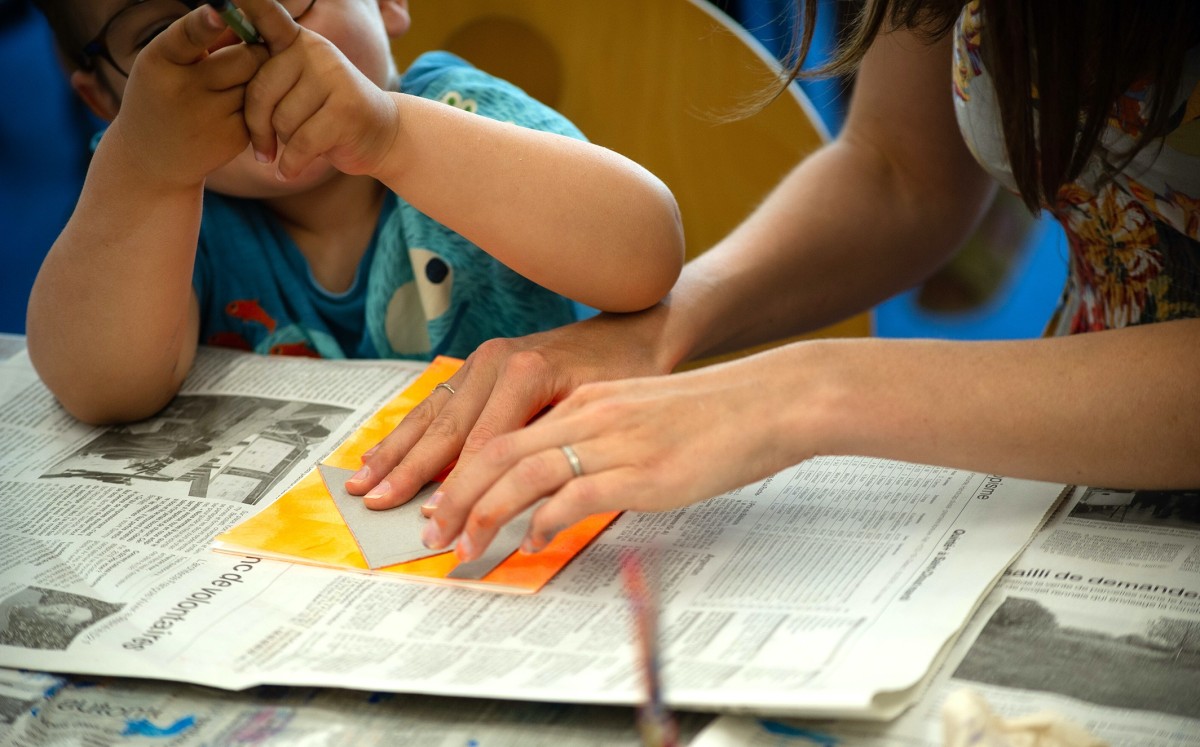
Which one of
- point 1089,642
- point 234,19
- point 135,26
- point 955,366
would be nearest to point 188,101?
point 234,19

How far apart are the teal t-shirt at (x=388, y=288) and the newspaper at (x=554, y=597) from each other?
0.28 m

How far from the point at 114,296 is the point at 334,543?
334 mm

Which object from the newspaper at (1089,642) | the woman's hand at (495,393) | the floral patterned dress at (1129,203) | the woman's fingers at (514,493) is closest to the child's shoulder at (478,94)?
the woman's hand at (495,393)

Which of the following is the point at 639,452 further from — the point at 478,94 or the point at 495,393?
the point at 478,94

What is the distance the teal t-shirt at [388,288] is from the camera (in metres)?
0.99

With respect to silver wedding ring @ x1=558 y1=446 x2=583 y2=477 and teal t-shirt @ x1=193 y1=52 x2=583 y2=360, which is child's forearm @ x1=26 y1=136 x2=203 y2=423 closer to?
teal t-shirt @ x1=193 y1=52 x2=583 y2=360

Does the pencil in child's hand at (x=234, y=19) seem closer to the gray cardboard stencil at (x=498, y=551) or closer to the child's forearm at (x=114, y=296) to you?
the child's forearm at (x=114, y=296)

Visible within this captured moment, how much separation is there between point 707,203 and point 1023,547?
0.65 m

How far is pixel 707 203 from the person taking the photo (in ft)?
3.76

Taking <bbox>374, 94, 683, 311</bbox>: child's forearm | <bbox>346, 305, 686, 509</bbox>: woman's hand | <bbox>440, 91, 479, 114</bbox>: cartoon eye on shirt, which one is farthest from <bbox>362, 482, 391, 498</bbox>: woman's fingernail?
<bbox>440, 91, 479, 114</bbox>: cartoon eye on shirt

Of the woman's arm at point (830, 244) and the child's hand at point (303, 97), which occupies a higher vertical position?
the child's hand at point (303, 97)

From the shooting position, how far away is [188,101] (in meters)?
0.70

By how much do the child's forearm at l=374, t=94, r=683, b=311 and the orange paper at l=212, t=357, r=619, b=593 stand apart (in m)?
0.19

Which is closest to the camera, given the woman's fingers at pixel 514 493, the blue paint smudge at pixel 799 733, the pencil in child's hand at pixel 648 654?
the pencil in child's hand at pixel 648 654
